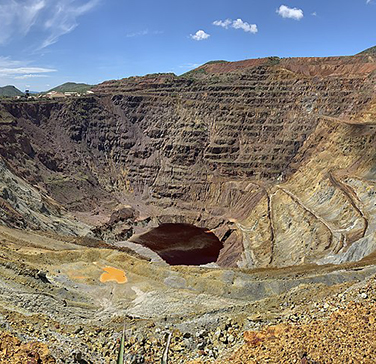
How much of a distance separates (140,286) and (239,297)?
9.30 meters

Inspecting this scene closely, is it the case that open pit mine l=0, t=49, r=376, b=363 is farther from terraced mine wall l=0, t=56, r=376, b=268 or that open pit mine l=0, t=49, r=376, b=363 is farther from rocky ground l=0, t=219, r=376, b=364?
terraced mine wall l=0, t=56, r=376, b=268

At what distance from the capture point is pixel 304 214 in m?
58.4

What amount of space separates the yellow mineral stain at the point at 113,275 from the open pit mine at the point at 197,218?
20 centimetres

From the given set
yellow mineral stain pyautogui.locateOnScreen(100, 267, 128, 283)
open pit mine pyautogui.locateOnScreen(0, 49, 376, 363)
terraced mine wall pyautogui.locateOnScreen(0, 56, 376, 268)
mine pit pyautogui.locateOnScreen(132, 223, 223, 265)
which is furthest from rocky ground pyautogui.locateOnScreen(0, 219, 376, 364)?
mine pit pyautogui.locateOnScreen(132, 223, 223, 265)

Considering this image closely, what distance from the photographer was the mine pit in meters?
67.9

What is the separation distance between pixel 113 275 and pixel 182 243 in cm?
3986

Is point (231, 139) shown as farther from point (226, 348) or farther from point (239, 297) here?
point (226, 348)

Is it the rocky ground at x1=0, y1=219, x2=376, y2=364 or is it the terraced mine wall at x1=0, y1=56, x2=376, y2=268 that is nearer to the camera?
the rocky ground at x1=0, y1=219, x2=376, y2=364

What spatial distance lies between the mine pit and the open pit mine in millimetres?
530

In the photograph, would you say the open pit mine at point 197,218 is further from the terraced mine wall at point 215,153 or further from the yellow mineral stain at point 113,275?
the terraced mine wall at point 215,153

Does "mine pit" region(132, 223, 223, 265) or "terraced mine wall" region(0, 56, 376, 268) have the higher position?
"terraced mine wall" region(0, 56, 376, 268)

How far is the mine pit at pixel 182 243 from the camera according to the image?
223 ft

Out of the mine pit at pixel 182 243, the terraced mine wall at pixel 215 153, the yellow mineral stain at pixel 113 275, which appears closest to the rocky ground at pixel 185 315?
the yellow mineral stain at pixel 113 275

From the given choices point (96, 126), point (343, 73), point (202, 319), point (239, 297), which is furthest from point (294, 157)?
point (202, 319)
